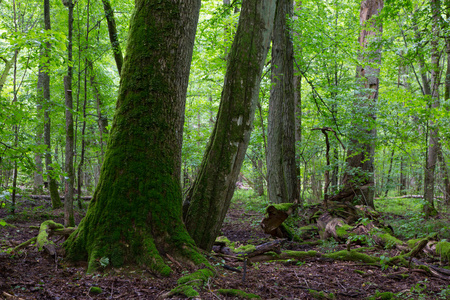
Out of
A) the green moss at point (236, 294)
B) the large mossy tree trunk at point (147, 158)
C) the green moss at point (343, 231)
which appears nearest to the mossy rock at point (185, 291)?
the green moss at point (236, 294)

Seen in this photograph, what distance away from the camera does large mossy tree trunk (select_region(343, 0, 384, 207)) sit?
7.60 m

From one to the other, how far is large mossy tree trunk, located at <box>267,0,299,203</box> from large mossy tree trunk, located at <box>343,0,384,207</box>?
1568mm

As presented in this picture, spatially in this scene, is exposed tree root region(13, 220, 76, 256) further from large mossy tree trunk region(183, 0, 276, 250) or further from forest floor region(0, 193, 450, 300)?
large mossy tree trunk region(183, 0, 276, 250)

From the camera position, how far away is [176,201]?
11.5 ft

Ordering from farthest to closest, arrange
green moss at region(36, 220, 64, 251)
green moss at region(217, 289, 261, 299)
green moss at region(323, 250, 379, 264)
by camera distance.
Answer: green moss at region(323, 250, 379, 264) → green moss at region(36, 220, 64, 251) → green moss at region(217, 289, 261, 299)

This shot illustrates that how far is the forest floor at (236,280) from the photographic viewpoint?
102 inches

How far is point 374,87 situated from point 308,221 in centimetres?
551

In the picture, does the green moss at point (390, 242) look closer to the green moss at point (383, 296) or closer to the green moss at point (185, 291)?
the green moss at point (383, 296)

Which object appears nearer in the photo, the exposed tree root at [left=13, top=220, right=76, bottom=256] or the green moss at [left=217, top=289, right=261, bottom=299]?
the green moss at [left=217, top=289, right=261, bottom=299]

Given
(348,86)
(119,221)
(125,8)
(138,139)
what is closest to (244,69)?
(138,139)

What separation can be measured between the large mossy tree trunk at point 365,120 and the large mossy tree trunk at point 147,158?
4974mm

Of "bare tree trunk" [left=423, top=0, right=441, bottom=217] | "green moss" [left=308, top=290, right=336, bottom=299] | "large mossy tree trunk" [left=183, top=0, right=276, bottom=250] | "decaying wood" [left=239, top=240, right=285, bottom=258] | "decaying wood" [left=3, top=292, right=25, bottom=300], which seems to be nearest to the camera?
"decaying wood" [left=3, top=292, right=25, bottom=300]

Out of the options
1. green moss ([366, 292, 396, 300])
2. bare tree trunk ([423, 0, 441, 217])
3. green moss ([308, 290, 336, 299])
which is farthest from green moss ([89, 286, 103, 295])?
bare tree trunk ([423, 0, 441, 217])

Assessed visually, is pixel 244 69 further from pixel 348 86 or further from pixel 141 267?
pixel 348 86
